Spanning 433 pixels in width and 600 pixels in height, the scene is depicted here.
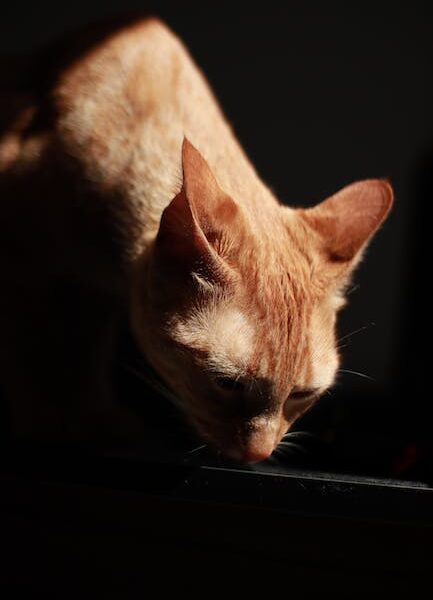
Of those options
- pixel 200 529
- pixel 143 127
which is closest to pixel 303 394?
pixel 200 529

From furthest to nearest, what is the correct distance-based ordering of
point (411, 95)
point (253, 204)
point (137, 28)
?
point (411, 95) → point (137, 28) → point (253, 204)

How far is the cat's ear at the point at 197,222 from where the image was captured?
1.05 metres

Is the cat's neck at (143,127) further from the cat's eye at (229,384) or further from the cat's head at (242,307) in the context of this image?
the cat's eye at (229,384)

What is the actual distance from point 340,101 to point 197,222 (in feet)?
5.40

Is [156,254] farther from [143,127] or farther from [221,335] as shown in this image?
[143,127]

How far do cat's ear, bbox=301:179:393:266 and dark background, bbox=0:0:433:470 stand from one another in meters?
1.19

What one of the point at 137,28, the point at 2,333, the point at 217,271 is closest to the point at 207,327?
the point at 217,271

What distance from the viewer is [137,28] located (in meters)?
1.57

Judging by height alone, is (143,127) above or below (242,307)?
above

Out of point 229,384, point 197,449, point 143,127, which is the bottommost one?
point 197,449

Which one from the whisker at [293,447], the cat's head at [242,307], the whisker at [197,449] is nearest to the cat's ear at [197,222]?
the cat's head at [242,307]

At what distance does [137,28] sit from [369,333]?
55.6 inches

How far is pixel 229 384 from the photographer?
3.72ft

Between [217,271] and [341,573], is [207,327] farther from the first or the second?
[341,573]
